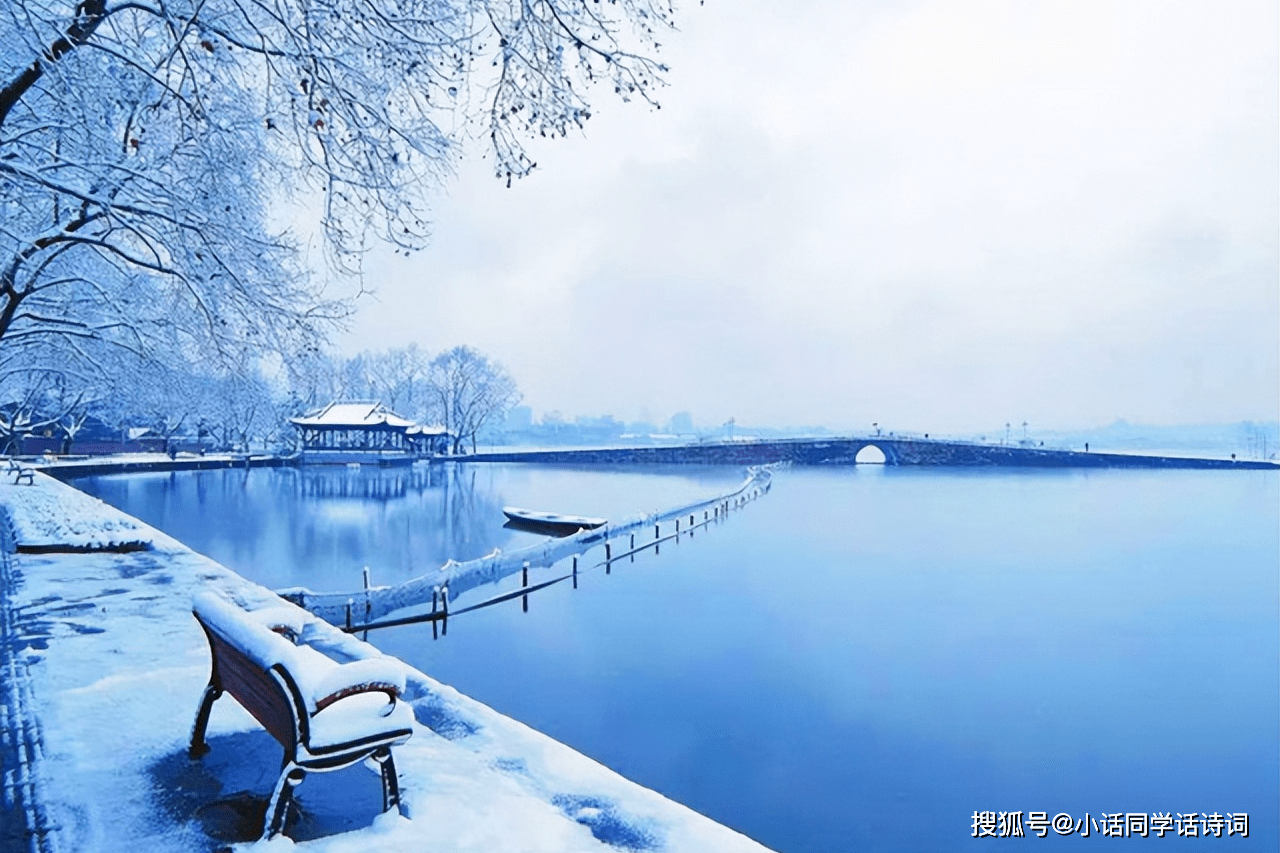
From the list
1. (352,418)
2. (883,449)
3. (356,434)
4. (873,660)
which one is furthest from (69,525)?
(883,449)

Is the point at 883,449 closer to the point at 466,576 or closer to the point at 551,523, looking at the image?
the point at 551,523

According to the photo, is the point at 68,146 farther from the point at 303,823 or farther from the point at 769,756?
the point at 769,756

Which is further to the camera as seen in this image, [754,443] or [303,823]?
[754,443]

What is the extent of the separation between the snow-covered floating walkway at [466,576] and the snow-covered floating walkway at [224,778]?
7272mm

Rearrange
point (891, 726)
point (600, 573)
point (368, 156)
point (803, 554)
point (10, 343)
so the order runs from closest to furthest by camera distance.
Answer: point (368, 156), point (891, 726), point (10, 343), point (600, 573), point (803, 554)

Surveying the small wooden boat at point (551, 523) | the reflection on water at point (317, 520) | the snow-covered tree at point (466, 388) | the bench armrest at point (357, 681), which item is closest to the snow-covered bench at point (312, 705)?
the bench armrest at point (357, 681)

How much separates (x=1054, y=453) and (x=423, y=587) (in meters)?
99.4

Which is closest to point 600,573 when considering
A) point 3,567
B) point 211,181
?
point 3,567

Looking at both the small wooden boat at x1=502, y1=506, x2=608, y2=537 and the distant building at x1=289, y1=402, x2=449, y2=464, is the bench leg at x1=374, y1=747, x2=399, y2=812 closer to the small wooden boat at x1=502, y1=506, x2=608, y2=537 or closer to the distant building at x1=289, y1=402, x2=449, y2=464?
the small wooden boat at x1=502, y1=506, x2=608, y2=537

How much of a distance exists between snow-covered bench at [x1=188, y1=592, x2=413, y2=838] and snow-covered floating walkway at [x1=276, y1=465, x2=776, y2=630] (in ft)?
36.9

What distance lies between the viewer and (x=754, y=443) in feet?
335

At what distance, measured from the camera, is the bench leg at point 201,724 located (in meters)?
5.14

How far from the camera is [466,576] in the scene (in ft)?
65.7

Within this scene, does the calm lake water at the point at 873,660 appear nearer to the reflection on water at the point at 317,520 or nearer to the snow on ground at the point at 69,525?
the reflection on water at the point at 317,520
